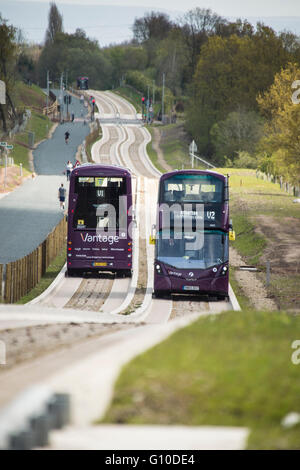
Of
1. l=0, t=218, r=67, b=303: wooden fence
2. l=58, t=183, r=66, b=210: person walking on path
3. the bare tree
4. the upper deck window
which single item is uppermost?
the bare tree

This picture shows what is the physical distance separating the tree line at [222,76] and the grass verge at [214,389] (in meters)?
47.5

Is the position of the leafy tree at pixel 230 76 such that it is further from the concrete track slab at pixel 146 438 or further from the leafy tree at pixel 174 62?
the concrete track slab at pixel 146 438

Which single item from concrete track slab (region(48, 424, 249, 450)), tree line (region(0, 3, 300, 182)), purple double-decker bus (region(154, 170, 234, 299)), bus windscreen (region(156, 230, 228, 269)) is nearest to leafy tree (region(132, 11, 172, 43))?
tree line (region(0, 3, 300, 182))

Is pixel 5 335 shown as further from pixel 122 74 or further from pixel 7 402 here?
pixel 122 74

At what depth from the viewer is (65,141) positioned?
296 ft

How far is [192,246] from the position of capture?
2686cm

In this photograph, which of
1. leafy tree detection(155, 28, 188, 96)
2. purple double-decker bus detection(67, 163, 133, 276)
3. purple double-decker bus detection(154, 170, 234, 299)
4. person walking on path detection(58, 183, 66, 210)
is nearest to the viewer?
purple double-decker bus detection(154, 170, 234, 299)

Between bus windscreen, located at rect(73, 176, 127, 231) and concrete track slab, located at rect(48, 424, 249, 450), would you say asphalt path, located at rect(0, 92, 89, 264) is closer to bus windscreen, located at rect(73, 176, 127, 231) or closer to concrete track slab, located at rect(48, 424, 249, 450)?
→ bus windscreen, located at rect(73, 176, 127, 231)

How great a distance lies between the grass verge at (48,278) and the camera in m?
27.4

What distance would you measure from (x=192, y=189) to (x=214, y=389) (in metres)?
19.0

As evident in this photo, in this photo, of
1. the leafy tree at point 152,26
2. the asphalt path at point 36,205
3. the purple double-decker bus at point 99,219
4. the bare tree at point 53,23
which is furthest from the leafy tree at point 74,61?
the purple double-decker bus at point 99,219

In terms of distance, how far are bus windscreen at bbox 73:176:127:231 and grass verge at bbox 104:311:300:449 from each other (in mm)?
19345

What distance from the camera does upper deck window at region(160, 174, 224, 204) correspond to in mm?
27953

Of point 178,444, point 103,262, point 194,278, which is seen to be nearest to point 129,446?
point 178,444
